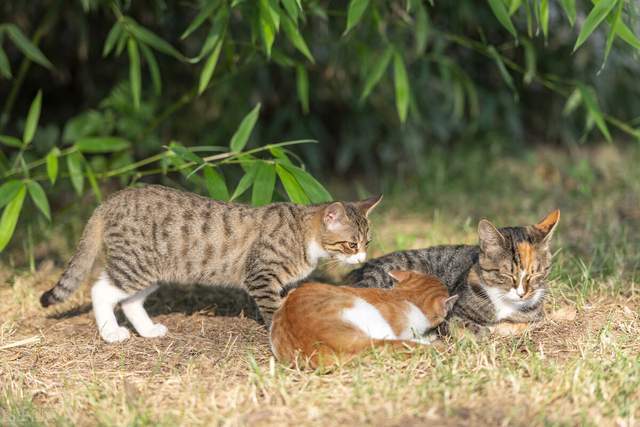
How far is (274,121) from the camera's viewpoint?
313 inches

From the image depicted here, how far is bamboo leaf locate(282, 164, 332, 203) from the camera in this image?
4742 millimetres

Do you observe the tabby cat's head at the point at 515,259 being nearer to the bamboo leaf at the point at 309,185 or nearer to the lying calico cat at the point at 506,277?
the lying calico cat at the point at 506,277

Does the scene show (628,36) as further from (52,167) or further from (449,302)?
(52,167)

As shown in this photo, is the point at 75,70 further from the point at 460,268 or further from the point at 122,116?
the point at 460,268

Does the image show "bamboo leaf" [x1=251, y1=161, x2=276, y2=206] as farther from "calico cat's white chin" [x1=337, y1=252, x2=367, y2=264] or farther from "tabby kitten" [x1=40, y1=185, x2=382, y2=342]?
"calico cat's white chin" [x1=337, y1=252, x2=367, y2=264]

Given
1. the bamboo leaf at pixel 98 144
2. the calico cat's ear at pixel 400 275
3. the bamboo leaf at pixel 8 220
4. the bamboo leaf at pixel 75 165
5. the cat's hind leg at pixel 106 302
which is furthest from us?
the bamboo leaf at pixel 98 144

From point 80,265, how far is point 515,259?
7.55ft

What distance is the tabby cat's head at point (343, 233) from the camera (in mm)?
4582

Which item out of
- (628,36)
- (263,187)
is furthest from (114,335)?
(628,36)

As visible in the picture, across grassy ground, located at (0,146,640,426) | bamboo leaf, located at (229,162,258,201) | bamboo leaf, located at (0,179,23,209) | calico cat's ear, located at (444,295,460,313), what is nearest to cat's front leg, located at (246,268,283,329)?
grassy ground, located at (0,146,640,426)

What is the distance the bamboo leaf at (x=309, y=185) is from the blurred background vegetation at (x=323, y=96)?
5.04ft

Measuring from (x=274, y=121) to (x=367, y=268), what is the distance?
11.3 ft

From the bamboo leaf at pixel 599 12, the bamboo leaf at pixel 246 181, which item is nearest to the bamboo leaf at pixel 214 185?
the bamboo leaf at pixel 246 181

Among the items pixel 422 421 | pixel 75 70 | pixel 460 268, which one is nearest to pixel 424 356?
pixel 422 421
